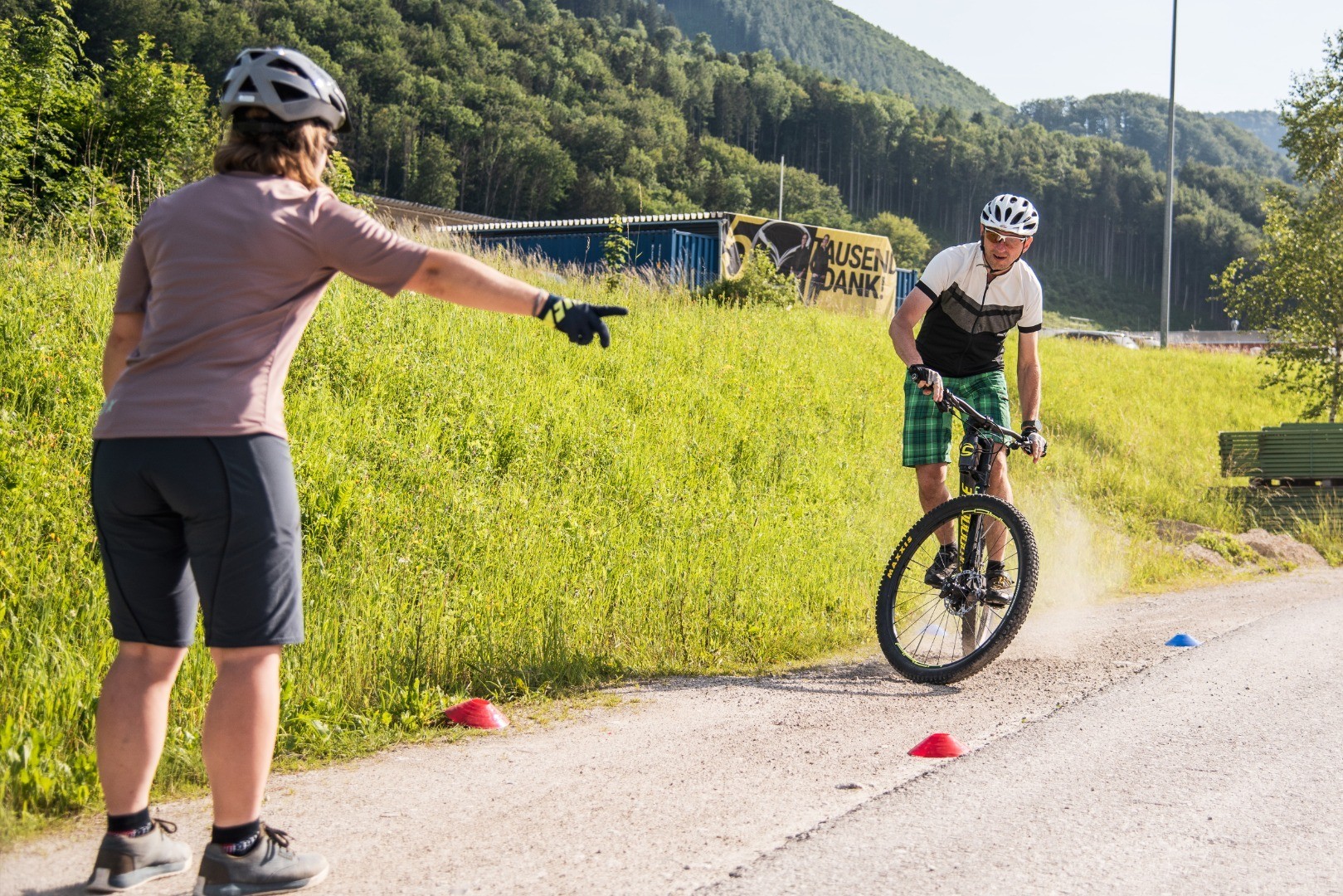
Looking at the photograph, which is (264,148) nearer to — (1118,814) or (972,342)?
(1118,814)

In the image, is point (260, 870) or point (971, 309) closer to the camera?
point (260, 870)

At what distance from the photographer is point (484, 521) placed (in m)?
6.43

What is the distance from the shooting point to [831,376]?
14266 mm

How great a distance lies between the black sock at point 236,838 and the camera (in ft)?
9.07

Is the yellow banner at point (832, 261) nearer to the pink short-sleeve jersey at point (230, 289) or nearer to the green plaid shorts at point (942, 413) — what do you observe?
the green plaid shorts at point (942, 413)

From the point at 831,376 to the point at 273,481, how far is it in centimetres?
1195

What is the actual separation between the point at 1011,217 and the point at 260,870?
482 cm

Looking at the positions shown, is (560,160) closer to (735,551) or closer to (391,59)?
(391,59)

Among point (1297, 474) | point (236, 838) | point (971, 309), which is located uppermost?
point (971, 309)

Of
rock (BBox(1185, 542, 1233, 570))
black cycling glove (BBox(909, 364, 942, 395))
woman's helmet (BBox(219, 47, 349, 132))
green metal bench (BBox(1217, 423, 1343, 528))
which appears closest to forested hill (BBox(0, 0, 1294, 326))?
black cycling glove (BBox(909, 364, 942, 395))

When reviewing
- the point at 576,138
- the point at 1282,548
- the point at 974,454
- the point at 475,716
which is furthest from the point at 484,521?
the point at 576,138

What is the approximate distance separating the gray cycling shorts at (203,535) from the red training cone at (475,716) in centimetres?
200

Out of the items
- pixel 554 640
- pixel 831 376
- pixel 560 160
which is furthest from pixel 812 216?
pixel 554 640

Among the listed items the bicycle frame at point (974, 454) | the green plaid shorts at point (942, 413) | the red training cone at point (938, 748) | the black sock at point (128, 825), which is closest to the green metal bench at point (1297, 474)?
the green plaid shorts at point (942, 413)
